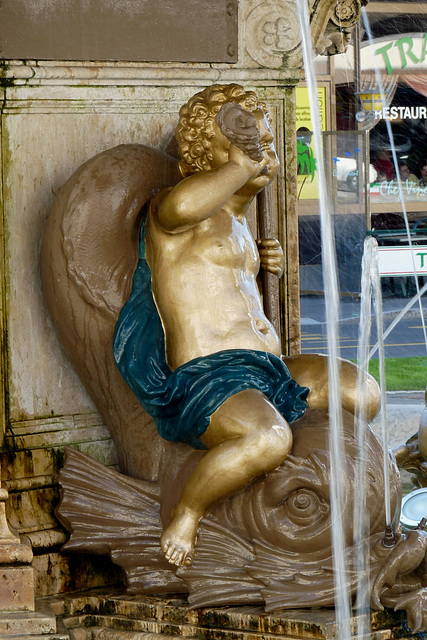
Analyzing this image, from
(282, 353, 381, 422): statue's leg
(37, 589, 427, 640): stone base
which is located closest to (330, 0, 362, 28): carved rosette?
(282, 353, 381, 422): statue's leg

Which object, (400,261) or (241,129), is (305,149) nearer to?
(400,261)

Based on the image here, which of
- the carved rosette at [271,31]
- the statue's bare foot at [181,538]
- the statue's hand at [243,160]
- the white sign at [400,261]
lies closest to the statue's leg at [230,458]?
the statue's bare foot at [181,538]

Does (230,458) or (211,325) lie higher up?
(211,325)

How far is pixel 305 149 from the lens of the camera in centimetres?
1148

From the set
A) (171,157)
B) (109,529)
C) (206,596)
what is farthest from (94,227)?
(206,596)

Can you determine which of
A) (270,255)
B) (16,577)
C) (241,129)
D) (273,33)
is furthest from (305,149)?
(16,577)

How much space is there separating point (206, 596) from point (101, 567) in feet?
1.71

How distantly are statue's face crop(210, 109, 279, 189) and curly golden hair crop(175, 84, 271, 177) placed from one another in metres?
0.02

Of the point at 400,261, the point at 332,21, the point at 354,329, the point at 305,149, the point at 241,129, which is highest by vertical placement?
the point at 305,149

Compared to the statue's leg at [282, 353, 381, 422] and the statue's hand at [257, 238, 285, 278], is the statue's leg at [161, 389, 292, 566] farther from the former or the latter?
the statue's hand at [257, 238, 285, 278]

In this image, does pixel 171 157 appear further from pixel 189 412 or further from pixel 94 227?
pixel 189 412

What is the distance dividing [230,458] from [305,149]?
8689 millimetres

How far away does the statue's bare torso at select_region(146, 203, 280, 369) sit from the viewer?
330 centimetres

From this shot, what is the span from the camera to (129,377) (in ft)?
11.2
